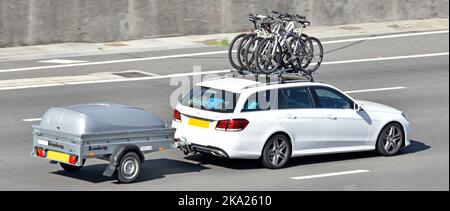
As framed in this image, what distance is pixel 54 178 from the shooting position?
14.7 metres

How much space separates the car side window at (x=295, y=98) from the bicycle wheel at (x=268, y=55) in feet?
16.0

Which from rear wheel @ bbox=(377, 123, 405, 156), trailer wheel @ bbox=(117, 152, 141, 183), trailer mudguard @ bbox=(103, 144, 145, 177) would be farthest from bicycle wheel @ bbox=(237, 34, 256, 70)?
trailer mudguard @ bbox=(103, 144, 145, 177)

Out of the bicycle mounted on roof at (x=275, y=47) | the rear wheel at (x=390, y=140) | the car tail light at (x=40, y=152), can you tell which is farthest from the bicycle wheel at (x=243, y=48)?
the car tail light at (x=40, y=152)

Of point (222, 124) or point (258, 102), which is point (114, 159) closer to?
point (222, 124)

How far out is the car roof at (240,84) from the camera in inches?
615

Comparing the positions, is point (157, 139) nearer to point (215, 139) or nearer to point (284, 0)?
point (215, 139)

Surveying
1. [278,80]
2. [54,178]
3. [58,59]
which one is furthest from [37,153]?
[58,59]

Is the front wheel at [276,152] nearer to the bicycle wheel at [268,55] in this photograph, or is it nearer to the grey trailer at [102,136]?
the grey trailer at [102,136]

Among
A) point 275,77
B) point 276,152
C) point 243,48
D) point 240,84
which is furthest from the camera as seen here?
point 243,48

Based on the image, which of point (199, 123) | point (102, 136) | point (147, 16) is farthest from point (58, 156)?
point (147, 16)

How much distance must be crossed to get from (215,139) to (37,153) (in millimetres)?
2730

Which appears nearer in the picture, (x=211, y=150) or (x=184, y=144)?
(x=211, y=150)

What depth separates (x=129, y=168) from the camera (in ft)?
47.5

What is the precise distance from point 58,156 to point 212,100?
272 centimetres
